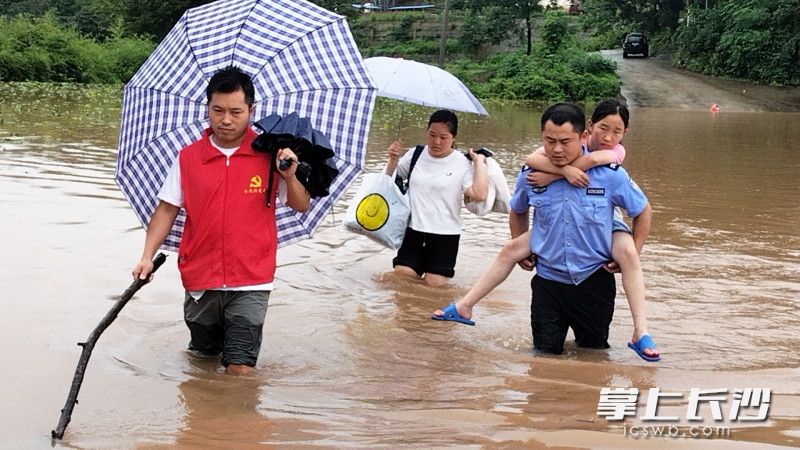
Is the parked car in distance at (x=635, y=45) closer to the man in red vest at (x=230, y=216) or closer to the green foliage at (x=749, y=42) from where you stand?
the green foliage at (x=749, y=42)

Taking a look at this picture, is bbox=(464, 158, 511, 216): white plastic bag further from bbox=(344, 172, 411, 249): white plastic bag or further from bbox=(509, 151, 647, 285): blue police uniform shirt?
bbox=(509, 151, 647, 285): blue police uniform shirt

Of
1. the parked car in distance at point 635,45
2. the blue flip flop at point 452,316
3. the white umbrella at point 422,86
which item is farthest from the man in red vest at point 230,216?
the parked car in distance at point 635,45

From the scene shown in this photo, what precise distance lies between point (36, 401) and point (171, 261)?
355 cm

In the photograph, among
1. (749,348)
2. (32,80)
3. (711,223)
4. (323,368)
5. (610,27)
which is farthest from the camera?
(610,27)

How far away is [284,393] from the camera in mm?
5340

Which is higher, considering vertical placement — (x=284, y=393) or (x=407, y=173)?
(x=407, y=173)

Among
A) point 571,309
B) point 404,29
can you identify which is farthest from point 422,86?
point 404,29

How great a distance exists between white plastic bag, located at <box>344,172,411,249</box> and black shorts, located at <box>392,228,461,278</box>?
0.17m

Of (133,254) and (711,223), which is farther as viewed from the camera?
(711,223)

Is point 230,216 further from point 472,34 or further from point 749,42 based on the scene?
point 472,34

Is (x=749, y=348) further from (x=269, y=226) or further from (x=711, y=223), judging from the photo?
(x=711, y=223)

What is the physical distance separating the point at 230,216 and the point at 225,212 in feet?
0.10

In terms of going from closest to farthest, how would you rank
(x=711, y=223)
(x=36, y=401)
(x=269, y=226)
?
(x=36, y=401) → (x=269, y=226) → (x=711, y=223)

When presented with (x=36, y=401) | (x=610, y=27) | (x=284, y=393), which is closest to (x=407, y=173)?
(x=284, y=393)
